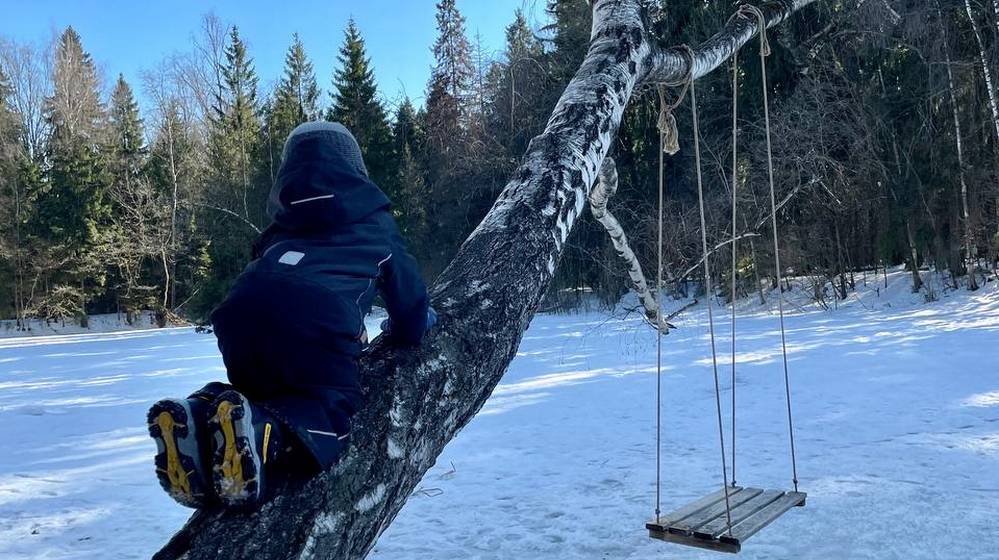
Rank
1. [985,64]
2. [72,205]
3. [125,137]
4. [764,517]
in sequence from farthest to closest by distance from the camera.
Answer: [125,137] → [72,205] → [985,64] → [764,517]

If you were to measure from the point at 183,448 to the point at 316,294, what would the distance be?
45cm

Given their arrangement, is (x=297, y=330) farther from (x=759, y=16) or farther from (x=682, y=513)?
(x=759, y=16)

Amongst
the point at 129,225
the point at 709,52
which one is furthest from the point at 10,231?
the point at 709,52

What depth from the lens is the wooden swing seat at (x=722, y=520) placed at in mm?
3119

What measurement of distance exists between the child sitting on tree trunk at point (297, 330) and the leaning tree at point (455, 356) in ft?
0.19

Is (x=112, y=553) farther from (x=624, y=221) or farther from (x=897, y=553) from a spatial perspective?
(x=624, y=221)

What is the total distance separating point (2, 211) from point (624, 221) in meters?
25.5

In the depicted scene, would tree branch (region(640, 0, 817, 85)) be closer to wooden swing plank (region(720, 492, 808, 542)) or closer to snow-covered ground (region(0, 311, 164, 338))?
wooden swing plank (region(720, 492, 808, 542))

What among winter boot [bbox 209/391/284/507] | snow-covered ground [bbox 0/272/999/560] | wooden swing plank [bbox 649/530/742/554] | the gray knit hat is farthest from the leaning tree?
snow-covered ground [bbox 0/272/999/560]

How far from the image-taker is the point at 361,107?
33031 millimetres

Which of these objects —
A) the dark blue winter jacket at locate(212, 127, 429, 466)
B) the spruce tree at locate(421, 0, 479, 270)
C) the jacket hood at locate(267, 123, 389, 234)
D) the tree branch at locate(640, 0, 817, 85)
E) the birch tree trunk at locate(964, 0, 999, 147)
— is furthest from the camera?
the spruce tree at locate(421, 0, 479, 270)

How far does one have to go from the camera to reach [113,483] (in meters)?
5.78

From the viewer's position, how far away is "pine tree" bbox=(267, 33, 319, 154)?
3328cm

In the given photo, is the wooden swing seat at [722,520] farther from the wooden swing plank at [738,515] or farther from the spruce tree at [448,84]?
the spruce tree at [448,84]
